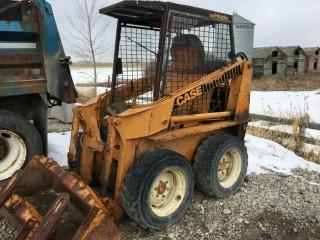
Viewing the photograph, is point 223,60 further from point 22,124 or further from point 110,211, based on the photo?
point 22,124

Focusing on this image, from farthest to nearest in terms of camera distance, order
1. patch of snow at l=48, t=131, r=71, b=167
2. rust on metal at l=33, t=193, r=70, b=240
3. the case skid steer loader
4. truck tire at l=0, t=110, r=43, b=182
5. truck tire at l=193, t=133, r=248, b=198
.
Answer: patch of snow at l=48, t=131, r=71, b=167 < truck tire at l=0, t=110, r=43, b=182 < truck tire at l=193, t=133, r=248, b=198 < the case skid steer loader < rust on metal at l=33, t=193, r=70, b=240

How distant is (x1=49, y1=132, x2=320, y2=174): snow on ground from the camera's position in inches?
226

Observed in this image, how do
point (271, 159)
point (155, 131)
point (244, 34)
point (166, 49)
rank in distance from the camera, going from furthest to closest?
point (244, 34)
point (271, 159)
point (166, 49)
point (155, 131)

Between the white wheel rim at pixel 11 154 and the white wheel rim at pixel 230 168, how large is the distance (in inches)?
104

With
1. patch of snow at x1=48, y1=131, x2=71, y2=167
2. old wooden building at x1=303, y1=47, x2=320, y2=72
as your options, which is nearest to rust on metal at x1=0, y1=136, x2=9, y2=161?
patch of snow at x1=48, y1=131, x2=71, y2=167

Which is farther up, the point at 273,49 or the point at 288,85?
the point at 273,49

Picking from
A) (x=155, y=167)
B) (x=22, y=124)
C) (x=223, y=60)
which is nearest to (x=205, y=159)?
(x=155, y=167)

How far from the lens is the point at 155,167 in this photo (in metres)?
3.43

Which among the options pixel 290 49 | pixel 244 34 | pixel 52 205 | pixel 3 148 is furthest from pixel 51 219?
pixel 290 49

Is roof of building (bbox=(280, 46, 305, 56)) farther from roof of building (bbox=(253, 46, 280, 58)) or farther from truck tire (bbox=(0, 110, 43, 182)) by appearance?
truck tire (bbox=(0, 110, 43, 182))

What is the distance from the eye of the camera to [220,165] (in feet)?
14.6

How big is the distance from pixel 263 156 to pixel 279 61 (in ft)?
117

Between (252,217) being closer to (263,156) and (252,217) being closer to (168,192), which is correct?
(168,192)

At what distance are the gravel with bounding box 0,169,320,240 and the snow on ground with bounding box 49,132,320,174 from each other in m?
0.81
